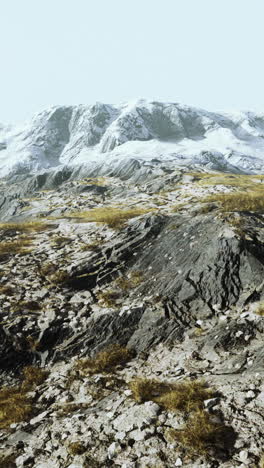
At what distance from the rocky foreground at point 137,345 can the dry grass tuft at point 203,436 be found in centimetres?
2

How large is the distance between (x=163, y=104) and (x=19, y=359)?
542 ft

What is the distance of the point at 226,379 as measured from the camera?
21.7 feet

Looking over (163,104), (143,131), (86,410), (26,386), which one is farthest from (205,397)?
(163,104)

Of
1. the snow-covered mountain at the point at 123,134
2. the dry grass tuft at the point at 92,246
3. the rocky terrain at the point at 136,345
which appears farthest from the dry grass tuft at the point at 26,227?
the snow-covered mountain at the point at 123,134

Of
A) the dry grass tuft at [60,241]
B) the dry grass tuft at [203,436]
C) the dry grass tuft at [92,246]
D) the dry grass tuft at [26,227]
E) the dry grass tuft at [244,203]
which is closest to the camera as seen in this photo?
the dry grass tuft at [203,436]

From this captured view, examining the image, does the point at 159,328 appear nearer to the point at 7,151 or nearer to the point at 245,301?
the point at 245,301

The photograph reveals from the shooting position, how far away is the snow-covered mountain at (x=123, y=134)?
10644 centimetres

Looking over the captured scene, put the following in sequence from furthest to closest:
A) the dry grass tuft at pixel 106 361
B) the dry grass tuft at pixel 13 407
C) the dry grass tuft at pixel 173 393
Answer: the dry grass tuft at pixel 106 361 → the dry grass tuft at pixel 13 407 → the dry grass tuft at pixel 173 393

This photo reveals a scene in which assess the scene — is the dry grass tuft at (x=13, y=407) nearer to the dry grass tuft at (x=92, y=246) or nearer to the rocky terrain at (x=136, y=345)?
the rocky terrain at (x=136, y=345)

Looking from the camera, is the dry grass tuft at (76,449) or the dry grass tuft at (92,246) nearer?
the dry grass tuft at (76,449)

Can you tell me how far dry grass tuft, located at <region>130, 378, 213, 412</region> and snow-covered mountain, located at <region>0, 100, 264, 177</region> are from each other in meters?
91.3

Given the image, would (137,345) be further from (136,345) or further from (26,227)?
(26,227)

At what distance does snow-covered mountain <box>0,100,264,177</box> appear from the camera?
106438mm

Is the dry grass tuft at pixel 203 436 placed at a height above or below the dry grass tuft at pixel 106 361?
above
